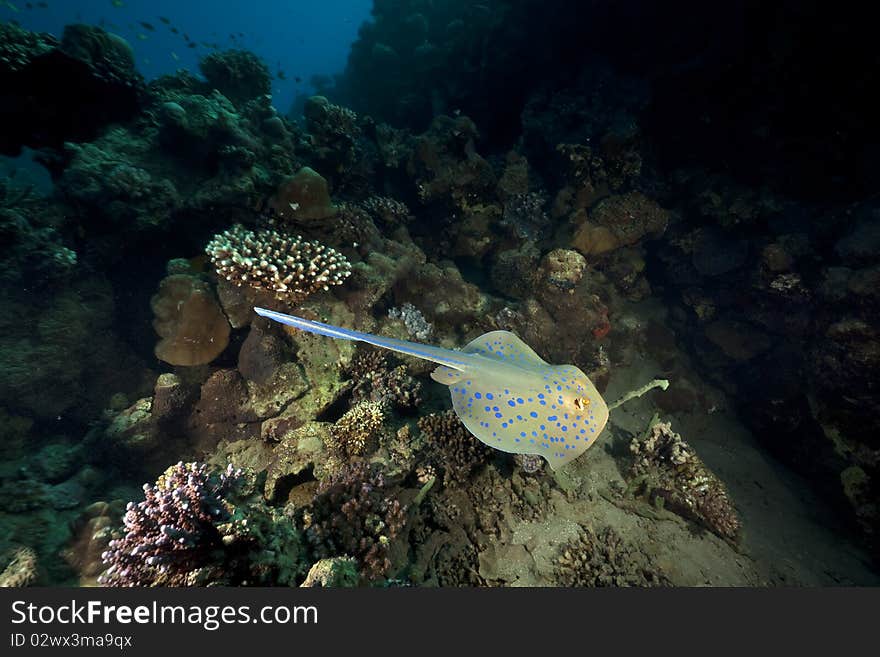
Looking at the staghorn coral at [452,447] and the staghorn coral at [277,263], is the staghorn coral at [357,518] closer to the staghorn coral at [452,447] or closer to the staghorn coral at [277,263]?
the staghorn coral at [452,447]

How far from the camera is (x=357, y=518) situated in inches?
154

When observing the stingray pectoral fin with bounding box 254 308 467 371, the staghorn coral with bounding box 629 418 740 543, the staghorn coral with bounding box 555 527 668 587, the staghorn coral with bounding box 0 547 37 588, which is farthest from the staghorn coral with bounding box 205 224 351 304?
the staghorn coral with bounding box 629 418 740 543

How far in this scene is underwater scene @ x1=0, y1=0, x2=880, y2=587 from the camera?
403 cm

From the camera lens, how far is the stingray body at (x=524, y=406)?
382 centimetres

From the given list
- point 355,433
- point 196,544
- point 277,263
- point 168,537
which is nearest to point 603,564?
point 355,433

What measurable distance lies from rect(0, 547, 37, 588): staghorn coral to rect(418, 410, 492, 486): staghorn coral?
153 inches

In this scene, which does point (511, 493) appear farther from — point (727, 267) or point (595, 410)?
point (727, 267)

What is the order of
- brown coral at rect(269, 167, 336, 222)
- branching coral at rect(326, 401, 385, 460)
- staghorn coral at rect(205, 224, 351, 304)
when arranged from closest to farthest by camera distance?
A: branching coral at rect(326, 401, 385, 460)
staghorn coral at rect(205, 224, 351, 304)
brown coral at rect(269, 167, 336, 222)

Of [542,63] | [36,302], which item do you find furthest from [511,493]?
[542,63]

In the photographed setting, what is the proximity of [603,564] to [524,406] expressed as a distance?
2.36m

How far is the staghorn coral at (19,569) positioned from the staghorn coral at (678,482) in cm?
692

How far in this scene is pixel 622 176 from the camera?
31.1 ft

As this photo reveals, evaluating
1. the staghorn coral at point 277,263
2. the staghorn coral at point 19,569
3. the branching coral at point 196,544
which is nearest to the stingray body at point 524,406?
the staghorn coral at point 277,263

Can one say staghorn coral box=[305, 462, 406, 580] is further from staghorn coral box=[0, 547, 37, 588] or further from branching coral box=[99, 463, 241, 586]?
staghorn coral box=[0, 547, 37, 588]
